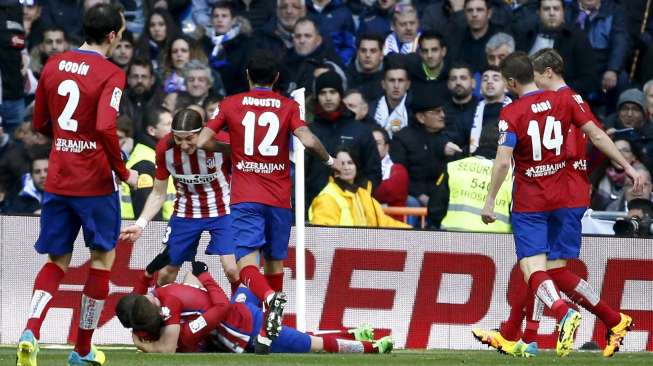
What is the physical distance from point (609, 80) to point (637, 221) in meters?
4.23

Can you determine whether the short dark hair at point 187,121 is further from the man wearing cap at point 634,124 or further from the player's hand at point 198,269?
the man wearing cap at point 634,124

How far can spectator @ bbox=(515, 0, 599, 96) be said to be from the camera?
19.0 meters

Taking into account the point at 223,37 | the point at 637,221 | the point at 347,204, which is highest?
the point at 223,37

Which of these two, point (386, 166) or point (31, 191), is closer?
point (31, 191)

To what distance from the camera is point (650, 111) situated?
725 inches

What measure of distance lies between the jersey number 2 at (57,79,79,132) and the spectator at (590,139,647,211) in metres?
7.82

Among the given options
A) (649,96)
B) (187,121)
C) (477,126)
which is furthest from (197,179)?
(649,96)

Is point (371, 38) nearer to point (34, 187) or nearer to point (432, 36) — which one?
point (432, 36)

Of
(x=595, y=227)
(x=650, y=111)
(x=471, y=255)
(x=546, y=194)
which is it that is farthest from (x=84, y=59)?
(x=650, y=111)

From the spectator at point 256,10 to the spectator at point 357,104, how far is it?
2.57 meters

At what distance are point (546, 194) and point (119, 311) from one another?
3444 millimetres

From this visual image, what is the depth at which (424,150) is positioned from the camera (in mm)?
17953

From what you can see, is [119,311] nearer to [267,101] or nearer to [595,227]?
[267,101]

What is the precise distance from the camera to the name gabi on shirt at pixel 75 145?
427 inches
